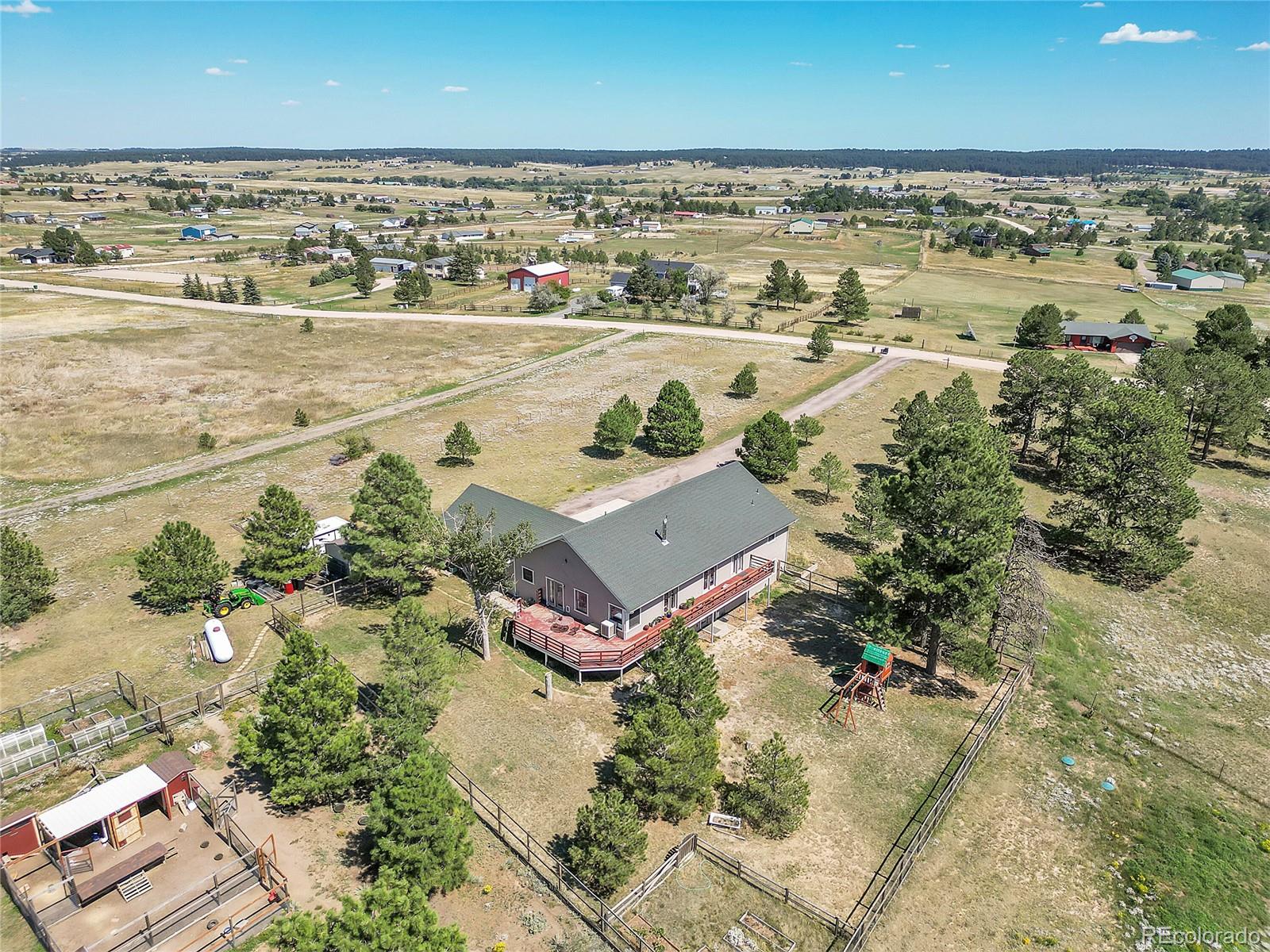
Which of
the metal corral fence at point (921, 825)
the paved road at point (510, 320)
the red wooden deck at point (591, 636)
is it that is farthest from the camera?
the paved road at point (510, 320)

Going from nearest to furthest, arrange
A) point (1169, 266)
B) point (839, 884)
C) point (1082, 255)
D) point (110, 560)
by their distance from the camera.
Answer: point (839, 884) < point (110, 560) < point (1169, 266) < point (1082, 255)

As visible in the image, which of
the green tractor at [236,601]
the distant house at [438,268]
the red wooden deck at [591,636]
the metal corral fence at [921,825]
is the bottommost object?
the metal corral fence at [921,825]

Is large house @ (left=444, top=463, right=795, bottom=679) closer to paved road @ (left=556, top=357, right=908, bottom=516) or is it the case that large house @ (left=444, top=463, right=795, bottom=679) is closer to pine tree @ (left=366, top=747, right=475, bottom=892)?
paved road @ (left=556, top=357, right=908, bottom=516)

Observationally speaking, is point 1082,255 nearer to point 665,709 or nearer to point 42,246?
point 665,709

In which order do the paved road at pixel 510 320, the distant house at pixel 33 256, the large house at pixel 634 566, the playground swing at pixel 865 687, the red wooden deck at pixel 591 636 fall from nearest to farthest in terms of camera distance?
the playground swing at pixel 865 687, the red wooden deck at pixel 591 636, the large house at pixel 634 566, the paved road at pixel 510 320, the distant house at pixel 33 256

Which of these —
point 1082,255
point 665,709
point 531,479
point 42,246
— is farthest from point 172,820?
point 1082,255

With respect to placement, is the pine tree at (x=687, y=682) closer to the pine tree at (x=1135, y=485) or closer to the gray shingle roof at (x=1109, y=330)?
the pine tree at (x=1135, y=485)

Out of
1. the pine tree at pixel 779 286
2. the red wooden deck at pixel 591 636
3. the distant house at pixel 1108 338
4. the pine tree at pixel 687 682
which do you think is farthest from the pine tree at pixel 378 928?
the pine tree at pixel 779 286
